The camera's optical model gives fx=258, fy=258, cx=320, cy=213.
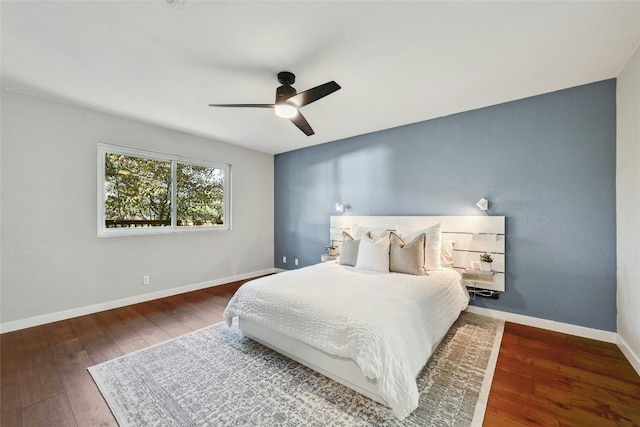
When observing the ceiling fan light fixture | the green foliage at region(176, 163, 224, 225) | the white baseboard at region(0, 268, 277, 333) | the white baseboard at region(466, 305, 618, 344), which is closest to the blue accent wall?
the white baseboard at region(466, 305, 618, 344)

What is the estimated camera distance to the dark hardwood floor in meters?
1.64

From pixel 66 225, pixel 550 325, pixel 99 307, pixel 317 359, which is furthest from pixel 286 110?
pixel 550 325

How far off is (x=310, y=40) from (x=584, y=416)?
3.17 metres

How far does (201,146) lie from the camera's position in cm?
443

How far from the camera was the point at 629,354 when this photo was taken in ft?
7.31

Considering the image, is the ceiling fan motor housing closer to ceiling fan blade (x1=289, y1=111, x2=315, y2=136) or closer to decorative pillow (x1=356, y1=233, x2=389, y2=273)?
ceiling fan blade (x1=289, y1=111, x2=315, y2=136)

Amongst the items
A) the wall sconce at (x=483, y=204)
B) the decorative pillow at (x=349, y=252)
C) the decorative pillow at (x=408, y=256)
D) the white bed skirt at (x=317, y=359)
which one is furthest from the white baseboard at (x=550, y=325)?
the white bed skirt at (x=317, y=359)

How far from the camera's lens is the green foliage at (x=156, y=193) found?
356 cm

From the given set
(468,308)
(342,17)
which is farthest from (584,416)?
(342,17)

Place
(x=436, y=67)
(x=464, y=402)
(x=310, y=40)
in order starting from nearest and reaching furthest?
(x=464, y=402), (x=310, y=40), (x=436, y=67)

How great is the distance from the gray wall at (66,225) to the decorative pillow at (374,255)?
289 centimetres

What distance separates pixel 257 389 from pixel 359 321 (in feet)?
3.03

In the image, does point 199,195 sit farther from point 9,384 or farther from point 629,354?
point 629,354

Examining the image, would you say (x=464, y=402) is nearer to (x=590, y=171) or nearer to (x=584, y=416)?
(x=584, y=416)
